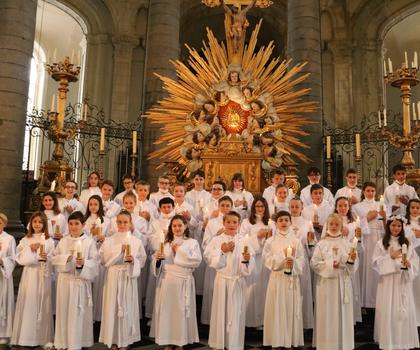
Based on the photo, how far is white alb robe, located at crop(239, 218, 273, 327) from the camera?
5996 mm

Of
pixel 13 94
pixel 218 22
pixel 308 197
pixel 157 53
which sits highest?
pixel 218 22

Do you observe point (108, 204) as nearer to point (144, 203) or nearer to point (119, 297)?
point (144, 203)

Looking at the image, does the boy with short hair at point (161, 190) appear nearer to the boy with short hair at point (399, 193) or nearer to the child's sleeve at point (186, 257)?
the child's sleeve at point (186, 257)

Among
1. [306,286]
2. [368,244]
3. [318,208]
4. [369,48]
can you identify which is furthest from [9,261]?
[369,48]

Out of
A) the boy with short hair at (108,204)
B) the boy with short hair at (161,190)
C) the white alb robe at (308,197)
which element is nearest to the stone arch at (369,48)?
the white alb robe at (308,197)

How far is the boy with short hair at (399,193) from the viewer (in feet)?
23.1

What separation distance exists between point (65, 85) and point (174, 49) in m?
3.36

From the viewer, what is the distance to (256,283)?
6.13m

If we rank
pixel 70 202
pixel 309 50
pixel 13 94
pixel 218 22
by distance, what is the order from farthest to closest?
pixel 218 22 → pixel 309 50 → pixel 13 94 → pixel 70 202

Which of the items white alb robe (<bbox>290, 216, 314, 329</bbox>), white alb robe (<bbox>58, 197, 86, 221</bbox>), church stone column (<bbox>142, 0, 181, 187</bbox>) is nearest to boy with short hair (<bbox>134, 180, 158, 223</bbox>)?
white alb robe (<bbox>58, 197, 86, 221</bbox>)

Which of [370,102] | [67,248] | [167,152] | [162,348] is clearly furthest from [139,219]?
[370,102]

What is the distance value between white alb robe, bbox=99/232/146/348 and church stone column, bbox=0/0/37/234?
377 centimetres

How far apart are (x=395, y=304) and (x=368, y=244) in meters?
1.66

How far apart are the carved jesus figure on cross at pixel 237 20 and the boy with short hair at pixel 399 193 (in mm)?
4398
